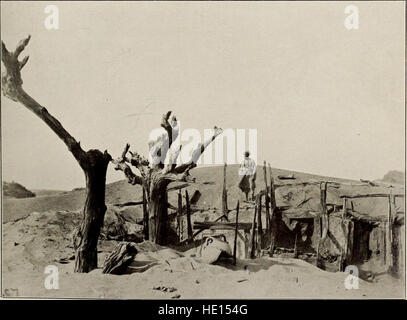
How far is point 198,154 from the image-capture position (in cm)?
579

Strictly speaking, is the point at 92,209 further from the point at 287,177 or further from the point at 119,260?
the point at 287,177

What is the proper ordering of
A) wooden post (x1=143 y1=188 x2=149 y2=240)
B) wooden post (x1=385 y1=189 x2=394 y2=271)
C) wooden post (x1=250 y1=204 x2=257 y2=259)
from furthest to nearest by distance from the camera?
wooden post (x1=143 y1=188 x2=149 y2=240) → wooden post (x1=250 y1=204 x2=257 y2=259) → wooden post (x1=385 y1=189 x2=394 y2=271)

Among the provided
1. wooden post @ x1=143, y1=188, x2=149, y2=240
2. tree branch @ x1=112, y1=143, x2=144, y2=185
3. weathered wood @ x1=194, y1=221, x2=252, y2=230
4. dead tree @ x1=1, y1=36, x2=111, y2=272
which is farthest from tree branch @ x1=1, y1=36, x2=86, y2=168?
weathered wood @ x1=194, y1=221, x2=252, y2=230

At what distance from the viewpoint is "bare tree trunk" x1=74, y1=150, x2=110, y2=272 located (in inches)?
228

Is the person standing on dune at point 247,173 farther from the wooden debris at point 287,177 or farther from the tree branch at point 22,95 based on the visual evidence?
the tree branch at point 22,95

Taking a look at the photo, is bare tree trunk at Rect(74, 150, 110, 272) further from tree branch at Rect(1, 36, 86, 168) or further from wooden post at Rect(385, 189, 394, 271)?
wooden post at Rect(385, 189, 394, 271)

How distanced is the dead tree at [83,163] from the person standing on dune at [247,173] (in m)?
1.44

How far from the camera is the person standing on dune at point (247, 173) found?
5.78 metres

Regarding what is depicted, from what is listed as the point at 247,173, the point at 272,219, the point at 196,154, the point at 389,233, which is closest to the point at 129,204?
the point at 196,154

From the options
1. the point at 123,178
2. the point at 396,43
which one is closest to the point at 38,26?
the point at 123,178

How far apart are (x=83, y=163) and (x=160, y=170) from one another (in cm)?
82

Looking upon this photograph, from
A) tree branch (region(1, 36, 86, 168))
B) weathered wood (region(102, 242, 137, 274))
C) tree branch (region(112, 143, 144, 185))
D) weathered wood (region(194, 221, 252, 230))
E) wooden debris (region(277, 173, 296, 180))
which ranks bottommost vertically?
weathered wood (region(102, 242, 137, 274))

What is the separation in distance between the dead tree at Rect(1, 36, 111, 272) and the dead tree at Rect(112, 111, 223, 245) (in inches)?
9.5
